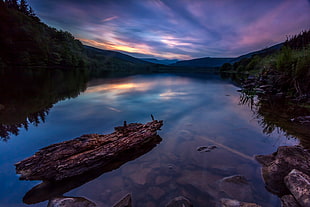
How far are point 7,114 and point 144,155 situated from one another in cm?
741

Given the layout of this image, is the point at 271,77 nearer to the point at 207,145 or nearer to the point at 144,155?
the point at 207,145

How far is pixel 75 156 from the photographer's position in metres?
3.49

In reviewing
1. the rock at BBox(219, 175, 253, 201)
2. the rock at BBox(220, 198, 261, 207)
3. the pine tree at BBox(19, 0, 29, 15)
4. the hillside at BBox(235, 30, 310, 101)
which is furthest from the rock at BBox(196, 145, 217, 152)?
the pine tree at BBox(19, 0, 29, 15)

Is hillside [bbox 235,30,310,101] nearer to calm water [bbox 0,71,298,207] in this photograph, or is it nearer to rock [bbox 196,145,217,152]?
calm water [bbox 0,71,298,207]

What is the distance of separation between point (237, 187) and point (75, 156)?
364 centimetres

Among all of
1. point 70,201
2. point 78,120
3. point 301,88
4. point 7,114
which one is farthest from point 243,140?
point 7,114

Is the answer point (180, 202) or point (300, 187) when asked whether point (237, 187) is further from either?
point (180, 202)

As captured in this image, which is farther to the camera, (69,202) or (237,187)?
(237,187)

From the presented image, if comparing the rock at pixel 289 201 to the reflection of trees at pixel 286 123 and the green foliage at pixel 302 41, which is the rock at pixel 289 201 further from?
the green foliage at pixel 302 41

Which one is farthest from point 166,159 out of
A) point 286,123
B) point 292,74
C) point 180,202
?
point 292,74

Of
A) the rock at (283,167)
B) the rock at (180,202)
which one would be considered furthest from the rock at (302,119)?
the rock at (180,202)

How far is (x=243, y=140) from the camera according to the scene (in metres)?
5.55

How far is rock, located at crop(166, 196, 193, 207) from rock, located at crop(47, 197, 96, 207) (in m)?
1.40

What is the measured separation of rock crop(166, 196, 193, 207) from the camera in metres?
2.66
